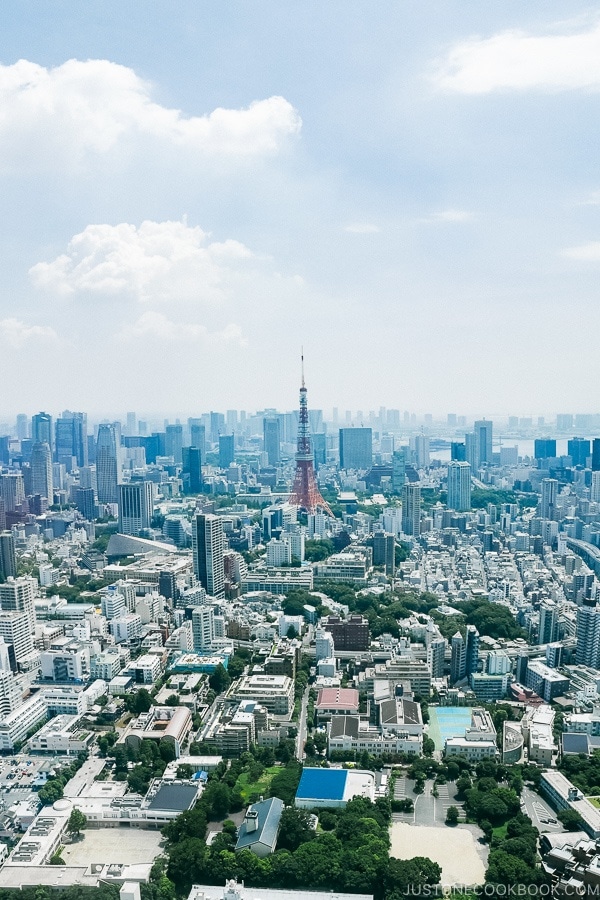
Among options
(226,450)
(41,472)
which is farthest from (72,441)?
(41,472)

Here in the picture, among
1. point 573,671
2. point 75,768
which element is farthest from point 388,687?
point 75,768

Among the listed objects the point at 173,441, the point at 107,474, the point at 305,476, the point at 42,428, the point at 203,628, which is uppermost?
the point at 42,428

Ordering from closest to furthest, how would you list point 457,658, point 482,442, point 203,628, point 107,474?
point 457,658 → point 203,628 → point 107,474 → point 482,442

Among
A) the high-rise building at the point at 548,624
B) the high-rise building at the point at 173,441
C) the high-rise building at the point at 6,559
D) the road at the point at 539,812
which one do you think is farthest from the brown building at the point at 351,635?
the high-rise building at the point at 173,441

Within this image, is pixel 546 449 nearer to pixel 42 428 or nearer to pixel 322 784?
pixel 42 428

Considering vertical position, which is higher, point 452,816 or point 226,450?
point 226,450

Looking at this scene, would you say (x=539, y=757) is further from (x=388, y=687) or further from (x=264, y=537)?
(x=264, y=537)
